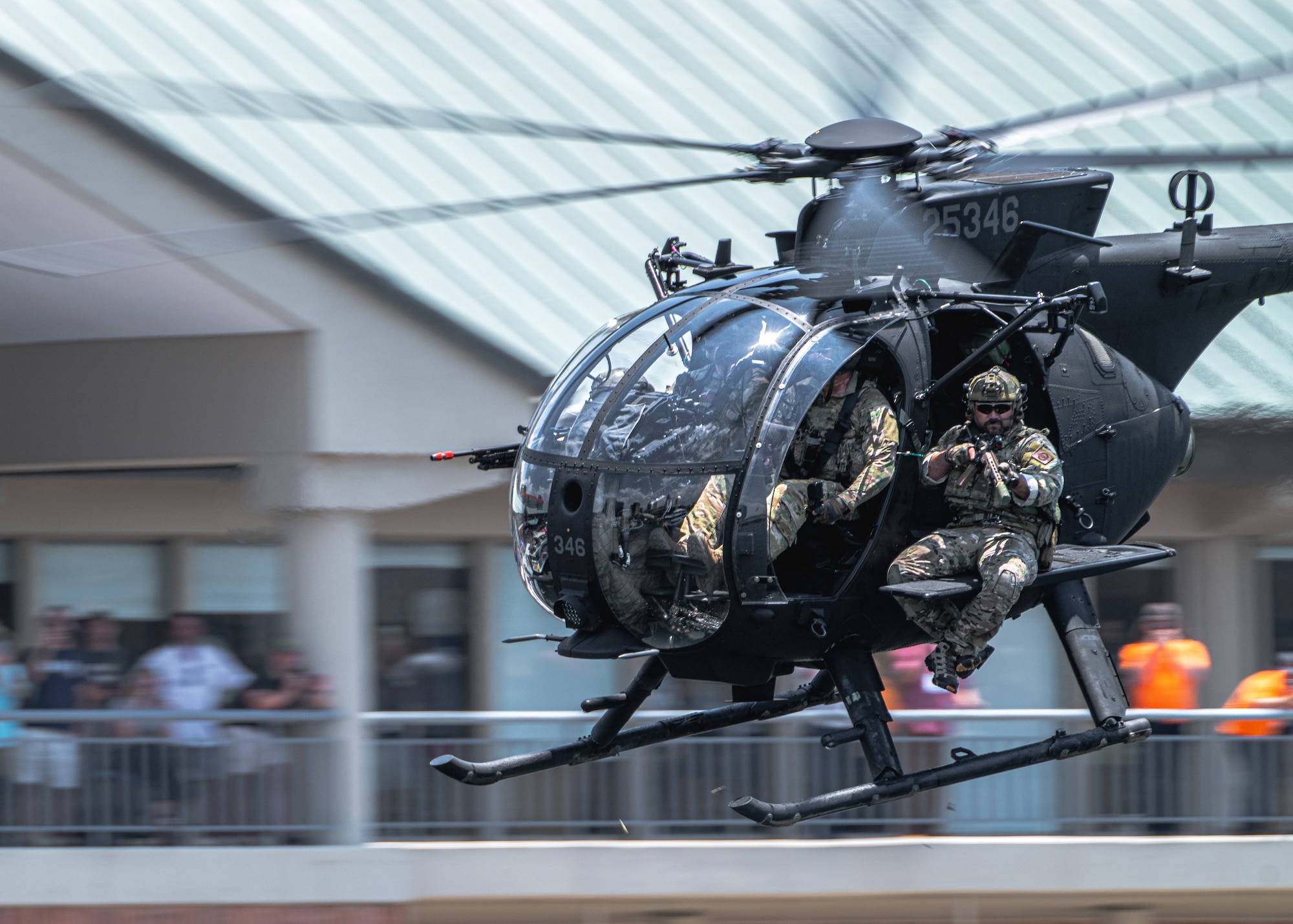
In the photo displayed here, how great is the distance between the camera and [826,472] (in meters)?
6.13

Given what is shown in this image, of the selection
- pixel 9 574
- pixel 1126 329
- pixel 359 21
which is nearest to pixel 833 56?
pixel 1126 329

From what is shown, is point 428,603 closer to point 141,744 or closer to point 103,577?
point 103,577

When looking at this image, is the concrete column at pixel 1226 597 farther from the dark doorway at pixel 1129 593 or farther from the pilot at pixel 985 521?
the pilot at pixel 985 521

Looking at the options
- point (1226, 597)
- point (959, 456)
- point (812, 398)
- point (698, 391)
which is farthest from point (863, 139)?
point (1226, 597)

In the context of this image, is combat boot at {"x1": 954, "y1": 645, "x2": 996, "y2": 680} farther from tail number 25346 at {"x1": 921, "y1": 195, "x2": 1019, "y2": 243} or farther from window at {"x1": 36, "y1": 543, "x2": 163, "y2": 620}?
window at {"x1": 36, "y1": 543, "x2": 163, "y2": 620}

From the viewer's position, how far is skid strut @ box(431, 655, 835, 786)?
23.1 feet

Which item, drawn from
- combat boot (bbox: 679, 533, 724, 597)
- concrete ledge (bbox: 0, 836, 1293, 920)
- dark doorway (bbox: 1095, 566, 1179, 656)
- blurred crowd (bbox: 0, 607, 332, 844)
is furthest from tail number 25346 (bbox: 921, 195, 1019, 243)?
dark doorway (bbox: 1095, 566, 1179, 656)

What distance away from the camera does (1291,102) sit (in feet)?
48.3

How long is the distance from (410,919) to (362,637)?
198cm

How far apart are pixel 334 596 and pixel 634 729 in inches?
184

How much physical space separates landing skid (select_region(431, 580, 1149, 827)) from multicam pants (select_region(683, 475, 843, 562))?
2.26 feet

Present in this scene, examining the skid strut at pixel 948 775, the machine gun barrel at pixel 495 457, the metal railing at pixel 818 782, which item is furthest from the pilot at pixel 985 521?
the metal railing at pixel 818 782

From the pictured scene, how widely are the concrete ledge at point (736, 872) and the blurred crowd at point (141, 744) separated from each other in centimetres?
47

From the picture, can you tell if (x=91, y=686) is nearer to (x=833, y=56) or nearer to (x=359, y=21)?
(x=359, y=21)
